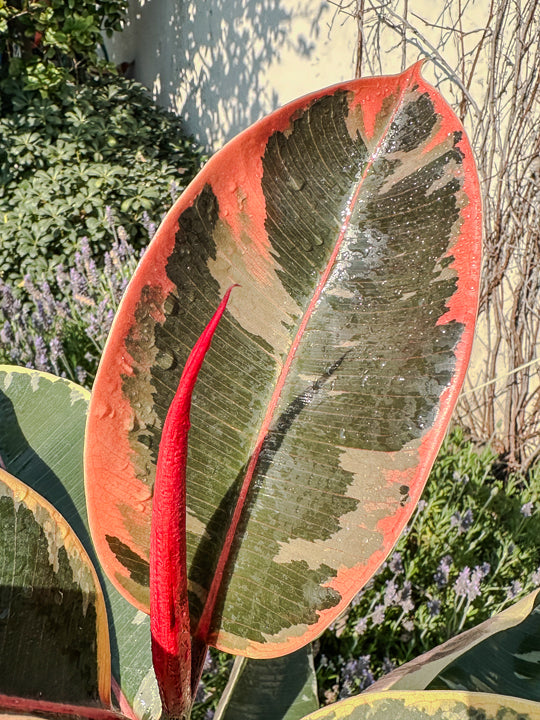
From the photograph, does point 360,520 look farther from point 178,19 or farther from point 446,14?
point 178,19

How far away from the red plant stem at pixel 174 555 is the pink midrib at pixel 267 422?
3cm

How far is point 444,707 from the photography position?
375mm

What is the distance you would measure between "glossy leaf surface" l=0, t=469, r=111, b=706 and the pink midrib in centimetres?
8

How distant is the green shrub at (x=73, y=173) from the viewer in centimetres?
414

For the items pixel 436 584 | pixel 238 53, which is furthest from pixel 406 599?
pixel 238 53

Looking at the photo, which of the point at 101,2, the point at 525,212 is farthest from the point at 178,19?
the point at 525,212

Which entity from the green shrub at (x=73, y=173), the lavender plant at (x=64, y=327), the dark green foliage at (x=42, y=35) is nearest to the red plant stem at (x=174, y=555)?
the lavender plant at (x=64, y=327)

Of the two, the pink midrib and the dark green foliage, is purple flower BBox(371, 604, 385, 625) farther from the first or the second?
the dark green foliage

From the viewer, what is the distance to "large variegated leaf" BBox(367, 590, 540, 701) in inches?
18.5

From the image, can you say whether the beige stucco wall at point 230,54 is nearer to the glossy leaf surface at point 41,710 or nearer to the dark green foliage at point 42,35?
the dark green foliage at point 42,35

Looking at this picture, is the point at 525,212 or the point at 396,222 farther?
the point at 525,212

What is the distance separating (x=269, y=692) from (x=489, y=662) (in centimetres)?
27

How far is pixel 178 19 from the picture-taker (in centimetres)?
567

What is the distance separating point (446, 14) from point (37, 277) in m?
2.79
